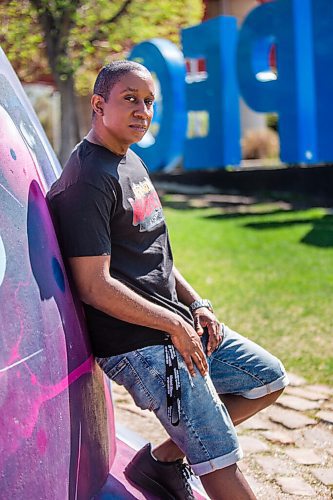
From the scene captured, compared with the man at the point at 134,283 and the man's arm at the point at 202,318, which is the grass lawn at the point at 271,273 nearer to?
the man's arm at the point at 202,318

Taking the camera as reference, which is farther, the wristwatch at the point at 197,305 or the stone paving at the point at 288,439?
the stone paving at the point at 288,439

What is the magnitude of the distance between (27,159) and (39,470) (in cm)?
95

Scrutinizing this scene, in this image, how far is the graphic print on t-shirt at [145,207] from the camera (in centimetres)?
244

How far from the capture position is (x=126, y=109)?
2.44m

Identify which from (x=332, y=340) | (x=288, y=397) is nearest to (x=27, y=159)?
(x=288, y=397)

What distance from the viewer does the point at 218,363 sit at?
8.89ft

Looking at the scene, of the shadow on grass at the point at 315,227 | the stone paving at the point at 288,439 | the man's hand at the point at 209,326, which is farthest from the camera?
the shadow on grass at the point at 315,227

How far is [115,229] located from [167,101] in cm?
1244

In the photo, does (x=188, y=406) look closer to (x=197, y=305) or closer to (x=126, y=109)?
(x=197, y=305)

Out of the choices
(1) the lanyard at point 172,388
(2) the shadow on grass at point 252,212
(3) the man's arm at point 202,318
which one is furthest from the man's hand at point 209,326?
(2) the shadow on grass at point 252,212

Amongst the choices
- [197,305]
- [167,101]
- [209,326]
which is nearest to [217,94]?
[167,101]

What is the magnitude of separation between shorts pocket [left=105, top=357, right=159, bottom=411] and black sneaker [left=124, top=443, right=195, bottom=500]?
0.40m

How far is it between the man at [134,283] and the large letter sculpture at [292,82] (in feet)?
34.3

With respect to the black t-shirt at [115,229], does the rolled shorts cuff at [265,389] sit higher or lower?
lower
